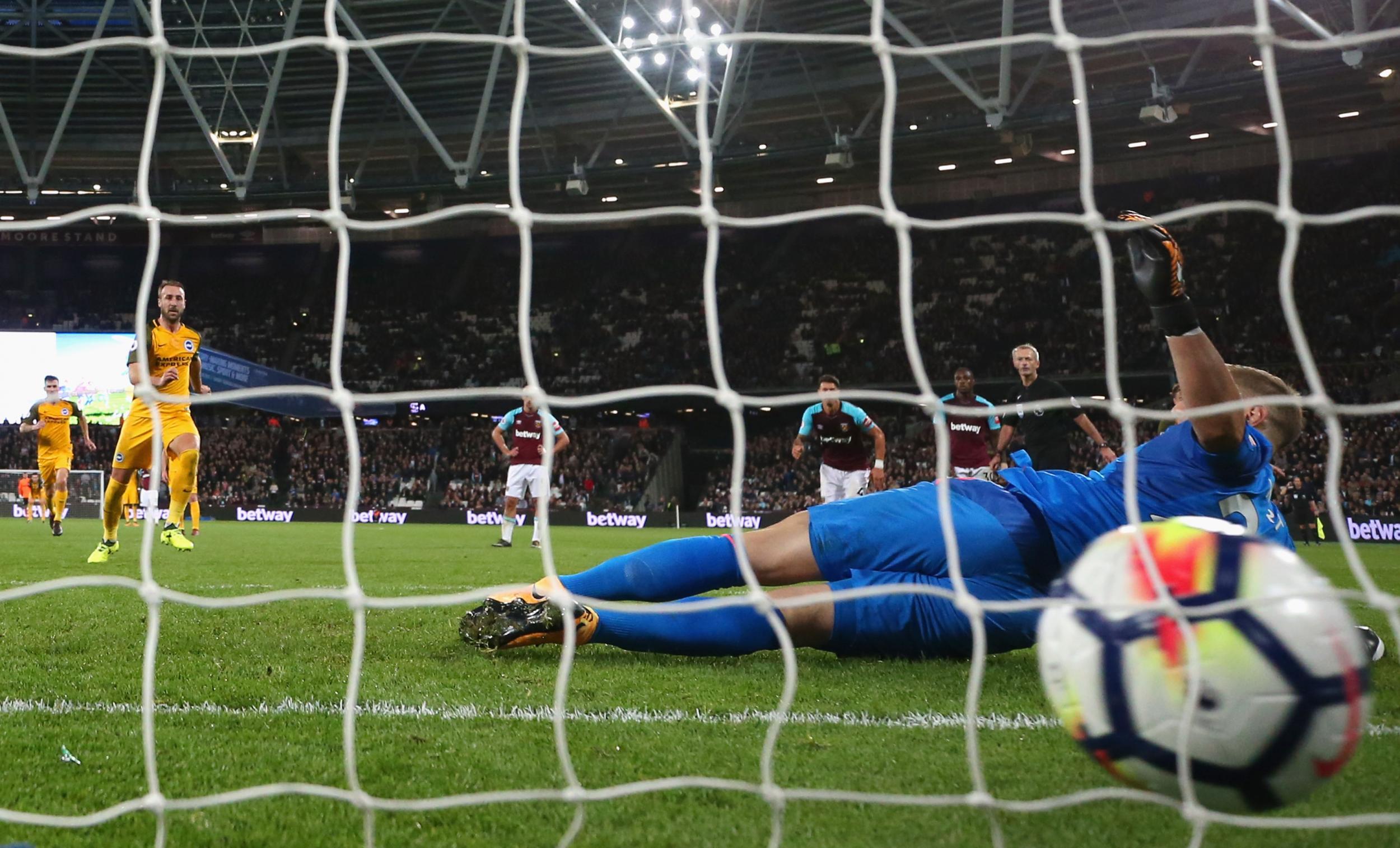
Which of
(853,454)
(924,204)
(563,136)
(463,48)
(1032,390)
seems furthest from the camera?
(924,204)

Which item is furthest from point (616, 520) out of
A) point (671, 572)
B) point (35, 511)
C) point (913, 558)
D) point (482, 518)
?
point (913, 558)

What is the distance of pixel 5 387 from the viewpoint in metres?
29.0

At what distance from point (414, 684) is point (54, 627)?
6.42 ft

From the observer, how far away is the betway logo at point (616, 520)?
24047 mm

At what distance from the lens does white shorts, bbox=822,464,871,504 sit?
33.3 ft

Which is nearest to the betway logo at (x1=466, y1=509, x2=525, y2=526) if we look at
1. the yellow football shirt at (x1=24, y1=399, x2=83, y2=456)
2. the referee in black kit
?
the yellow football shirt at (x1=24, y1=399, x2=83, y2=456)

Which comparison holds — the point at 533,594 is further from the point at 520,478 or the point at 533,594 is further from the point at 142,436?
the point at 520,478

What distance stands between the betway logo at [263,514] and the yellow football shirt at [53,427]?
42.0ft

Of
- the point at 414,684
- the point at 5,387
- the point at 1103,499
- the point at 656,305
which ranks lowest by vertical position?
the point at 414,684

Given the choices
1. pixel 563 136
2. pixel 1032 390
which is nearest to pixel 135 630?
pixel 1032 390

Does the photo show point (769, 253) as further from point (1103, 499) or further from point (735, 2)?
point (1103, 499)

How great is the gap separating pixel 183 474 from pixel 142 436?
17.0 inches

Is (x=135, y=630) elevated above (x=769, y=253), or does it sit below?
below

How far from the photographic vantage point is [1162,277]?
240cm
